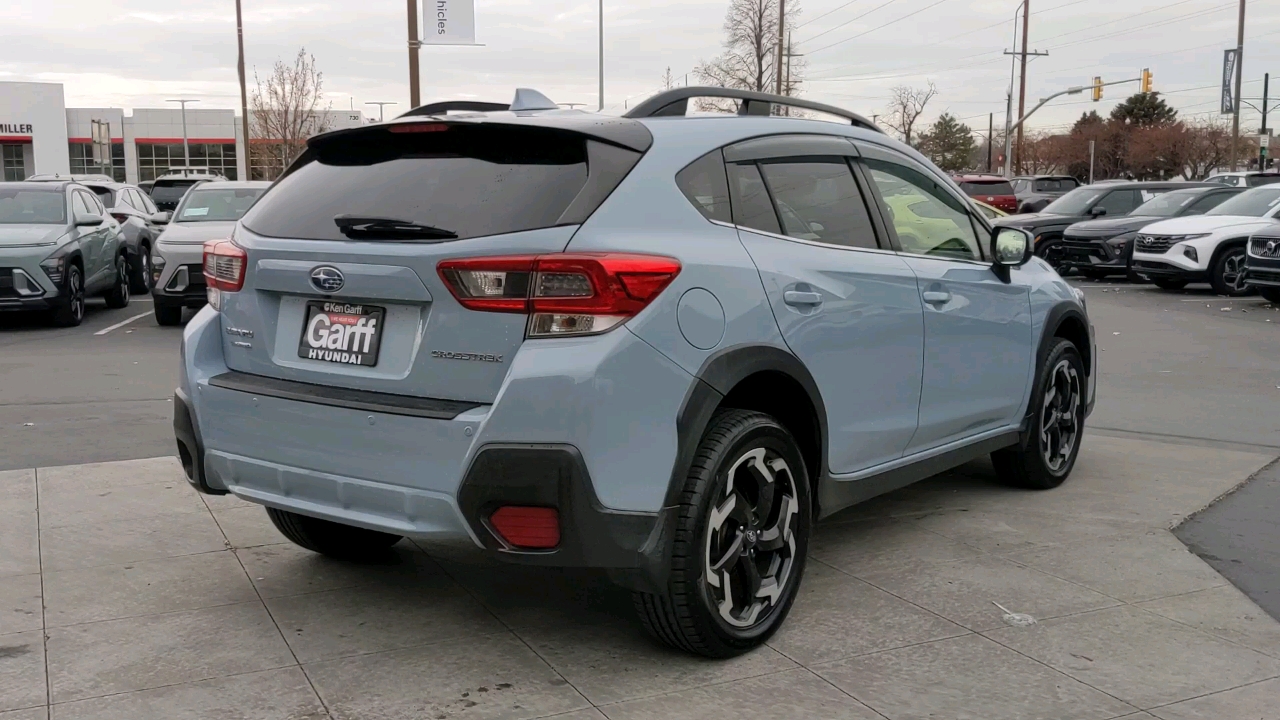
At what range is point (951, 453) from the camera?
505 cm

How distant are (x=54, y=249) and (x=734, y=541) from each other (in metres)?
11.4

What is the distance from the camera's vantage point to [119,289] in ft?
51.2

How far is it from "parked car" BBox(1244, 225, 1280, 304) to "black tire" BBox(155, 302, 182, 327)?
12.6m

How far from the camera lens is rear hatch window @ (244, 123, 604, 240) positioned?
3514 mm

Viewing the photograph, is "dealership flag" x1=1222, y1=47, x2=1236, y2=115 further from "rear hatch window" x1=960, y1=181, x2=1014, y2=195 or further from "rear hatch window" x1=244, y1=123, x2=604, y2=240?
"rear hatch window" x1=244, y1=123, x2=604, y2=240

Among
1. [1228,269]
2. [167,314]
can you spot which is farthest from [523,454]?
[1228,269]

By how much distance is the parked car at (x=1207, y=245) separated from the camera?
1734cm

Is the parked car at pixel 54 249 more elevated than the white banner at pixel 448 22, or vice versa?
the white banner at pixel 448 22

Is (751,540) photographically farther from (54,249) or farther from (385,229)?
(54,249)

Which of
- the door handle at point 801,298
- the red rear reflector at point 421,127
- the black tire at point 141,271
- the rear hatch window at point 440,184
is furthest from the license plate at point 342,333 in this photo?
the black tire at point 141,271

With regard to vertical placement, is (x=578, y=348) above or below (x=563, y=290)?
below

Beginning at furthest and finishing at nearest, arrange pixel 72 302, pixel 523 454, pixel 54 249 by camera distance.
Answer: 1. pixel 72 302
2. pixel 54 249
3. pixel 523 454

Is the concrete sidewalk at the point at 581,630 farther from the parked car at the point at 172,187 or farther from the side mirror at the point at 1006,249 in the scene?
the parked car at the point at 172,187

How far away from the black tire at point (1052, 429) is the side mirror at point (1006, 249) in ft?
1.87
